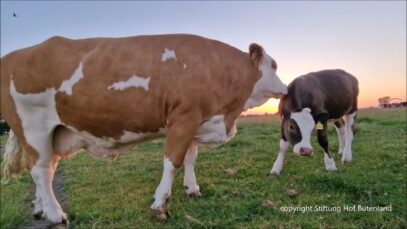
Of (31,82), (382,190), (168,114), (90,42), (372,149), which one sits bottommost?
(372,149)

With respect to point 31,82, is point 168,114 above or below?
below

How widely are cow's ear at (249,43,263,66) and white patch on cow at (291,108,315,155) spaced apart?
6.21ft

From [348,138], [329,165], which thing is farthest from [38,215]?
[348,138]

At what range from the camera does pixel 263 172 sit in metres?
8.77

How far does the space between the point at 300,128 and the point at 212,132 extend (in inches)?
96.3

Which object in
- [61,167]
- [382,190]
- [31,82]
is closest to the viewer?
[31,82]

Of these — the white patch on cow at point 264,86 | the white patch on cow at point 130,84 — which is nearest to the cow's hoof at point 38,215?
the white patch on cow at point 130,84

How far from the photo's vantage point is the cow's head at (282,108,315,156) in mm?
7797

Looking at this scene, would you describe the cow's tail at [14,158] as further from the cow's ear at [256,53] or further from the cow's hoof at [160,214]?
the cow's ear at [256,53]

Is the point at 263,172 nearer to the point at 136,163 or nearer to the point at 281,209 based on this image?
the point at 281,209

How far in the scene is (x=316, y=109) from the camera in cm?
838

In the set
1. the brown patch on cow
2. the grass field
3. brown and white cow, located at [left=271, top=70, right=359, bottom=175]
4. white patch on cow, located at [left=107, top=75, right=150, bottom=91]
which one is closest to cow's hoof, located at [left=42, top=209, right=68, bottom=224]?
the grass field

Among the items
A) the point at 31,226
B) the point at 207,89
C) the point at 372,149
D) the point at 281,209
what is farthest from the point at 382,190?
the point at 31,226

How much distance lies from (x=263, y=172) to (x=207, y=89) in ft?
11.9
